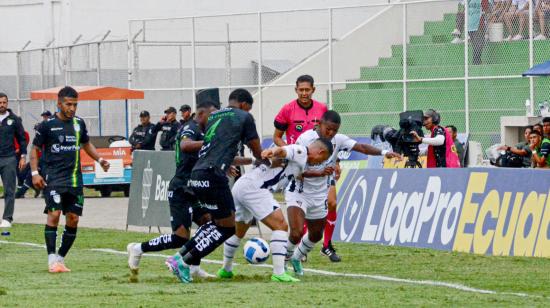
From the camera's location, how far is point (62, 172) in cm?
1459

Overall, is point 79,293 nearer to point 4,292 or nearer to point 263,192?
point 4,292

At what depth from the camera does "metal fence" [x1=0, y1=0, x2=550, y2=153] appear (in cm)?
2711

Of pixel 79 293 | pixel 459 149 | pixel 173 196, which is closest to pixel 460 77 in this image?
pixel 459 149

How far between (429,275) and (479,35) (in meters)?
14.5

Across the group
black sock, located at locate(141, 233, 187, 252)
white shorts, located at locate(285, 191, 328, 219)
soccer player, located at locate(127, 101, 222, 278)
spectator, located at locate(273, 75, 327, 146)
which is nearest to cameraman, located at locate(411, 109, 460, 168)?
spectator, located at locate(273, 75, 327, 146)

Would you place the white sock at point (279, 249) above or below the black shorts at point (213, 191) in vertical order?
below

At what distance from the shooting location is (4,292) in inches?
475

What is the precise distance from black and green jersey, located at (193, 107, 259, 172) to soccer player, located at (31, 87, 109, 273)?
240 cm

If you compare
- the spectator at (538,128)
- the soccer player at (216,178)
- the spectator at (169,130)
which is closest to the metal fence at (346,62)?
the spectator at (169,130)

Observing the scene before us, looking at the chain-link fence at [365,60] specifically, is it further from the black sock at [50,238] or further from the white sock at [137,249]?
the white sock at [137,249]

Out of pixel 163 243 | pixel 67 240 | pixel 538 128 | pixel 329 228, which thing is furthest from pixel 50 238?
pixel 538 128

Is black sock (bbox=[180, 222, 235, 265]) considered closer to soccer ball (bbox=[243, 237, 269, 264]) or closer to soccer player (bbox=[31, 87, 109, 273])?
soccer ball (bbox=[243, 237, 269, 264])

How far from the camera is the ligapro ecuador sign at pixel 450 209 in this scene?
51.4 ft

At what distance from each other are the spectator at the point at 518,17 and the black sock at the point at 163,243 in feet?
48.8
